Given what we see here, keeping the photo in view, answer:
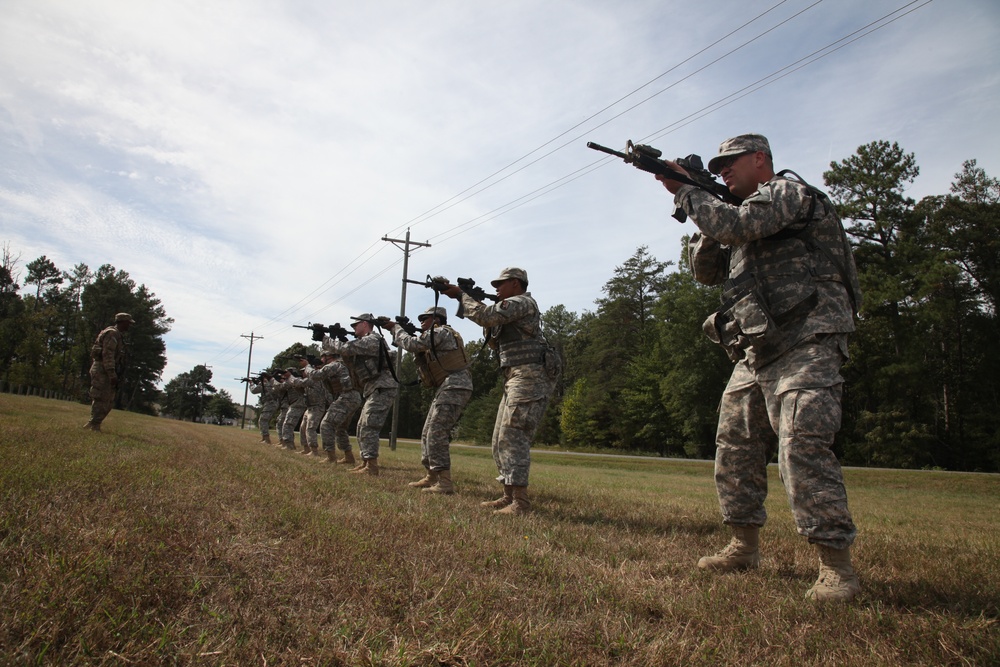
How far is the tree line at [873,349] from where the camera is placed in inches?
1273

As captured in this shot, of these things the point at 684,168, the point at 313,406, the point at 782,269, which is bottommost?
the point at 313,406

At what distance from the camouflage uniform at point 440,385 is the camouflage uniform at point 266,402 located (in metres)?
15.4

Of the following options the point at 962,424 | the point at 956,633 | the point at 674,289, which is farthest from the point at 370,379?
the point at 674,289

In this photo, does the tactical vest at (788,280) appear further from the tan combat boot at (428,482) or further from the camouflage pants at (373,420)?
the camouflage pants at (373,420)

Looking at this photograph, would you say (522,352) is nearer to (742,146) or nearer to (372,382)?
(742,146)

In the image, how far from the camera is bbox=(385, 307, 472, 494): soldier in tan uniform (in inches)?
298

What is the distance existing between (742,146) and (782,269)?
2.92 ft

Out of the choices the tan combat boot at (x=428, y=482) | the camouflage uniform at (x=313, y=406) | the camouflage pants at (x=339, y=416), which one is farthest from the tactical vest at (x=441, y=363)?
the camouflage uniform at (x=313, y=406)

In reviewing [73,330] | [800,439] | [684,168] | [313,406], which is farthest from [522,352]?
[73,330]

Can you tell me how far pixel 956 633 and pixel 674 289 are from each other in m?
47.2

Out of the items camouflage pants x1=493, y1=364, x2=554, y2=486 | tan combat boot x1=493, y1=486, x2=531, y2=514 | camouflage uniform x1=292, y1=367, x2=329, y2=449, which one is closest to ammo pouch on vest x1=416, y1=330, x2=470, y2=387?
camouflage pants x1=493, y1=364, x2=554, y2=486

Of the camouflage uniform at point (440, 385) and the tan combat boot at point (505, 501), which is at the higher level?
the camouflage uniform at point (440, 385)

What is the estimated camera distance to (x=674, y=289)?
47.6 meters

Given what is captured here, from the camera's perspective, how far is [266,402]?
2373 cm
